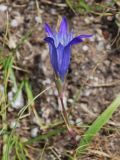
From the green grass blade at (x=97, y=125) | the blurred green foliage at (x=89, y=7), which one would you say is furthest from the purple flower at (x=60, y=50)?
the blurred green foliage at (x=89, y=7)

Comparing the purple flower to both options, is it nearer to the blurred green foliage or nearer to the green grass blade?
the green grass blade

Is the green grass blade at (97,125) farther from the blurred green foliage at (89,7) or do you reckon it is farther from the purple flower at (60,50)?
the blurred green foliage at (89,7)

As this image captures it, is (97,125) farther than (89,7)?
No

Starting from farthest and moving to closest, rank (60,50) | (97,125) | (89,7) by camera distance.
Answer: (89,7)
(97,125)
(60,50)

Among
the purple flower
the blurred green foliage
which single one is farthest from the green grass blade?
the blurred green foliage

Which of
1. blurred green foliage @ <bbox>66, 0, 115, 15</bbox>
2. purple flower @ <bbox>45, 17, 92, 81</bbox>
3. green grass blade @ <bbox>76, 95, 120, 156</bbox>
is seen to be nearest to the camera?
purple flower @ <bbox>45, 17, 92, 81</bbox>

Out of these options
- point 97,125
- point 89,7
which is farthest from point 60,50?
point 89,7

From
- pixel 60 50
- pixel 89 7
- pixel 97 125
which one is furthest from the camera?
pixel 89 7

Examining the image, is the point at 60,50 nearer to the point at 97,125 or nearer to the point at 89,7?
the point at 97,125
